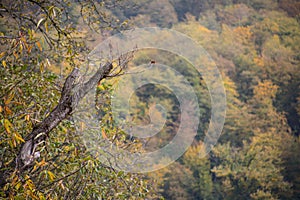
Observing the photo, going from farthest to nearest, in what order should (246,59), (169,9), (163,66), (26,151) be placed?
(169,9) → (246,59) → (163,66) → (26,151)

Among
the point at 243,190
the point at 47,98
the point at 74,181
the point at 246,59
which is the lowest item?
the point at 243,190

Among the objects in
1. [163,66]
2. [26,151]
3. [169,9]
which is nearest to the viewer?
[26,151]

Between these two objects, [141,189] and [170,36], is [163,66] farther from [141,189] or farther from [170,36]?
[141,189]

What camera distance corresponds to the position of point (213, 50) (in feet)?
165

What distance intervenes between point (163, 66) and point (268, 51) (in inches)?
629

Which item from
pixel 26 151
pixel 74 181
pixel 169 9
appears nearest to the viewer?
pixel 26 151

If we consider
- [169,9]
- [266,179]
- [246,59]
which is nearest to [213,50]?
[246,59]

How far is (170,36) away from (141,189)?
45560 mm

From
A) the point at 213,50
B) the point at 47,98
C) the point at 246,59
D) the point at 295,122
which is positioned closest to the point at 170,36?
the point at 213,50

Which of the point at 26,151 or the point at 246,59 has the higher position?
the point at 26,151

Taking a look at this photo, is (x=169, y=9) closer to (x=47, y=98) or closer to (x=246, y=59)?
(x=246, y=59)

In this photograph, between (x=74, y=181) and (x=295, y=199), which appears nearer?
(x=74, y=181)

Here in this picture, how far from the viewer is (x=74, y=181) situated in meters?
5.34

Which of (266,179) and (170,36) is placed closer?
(266,179)
